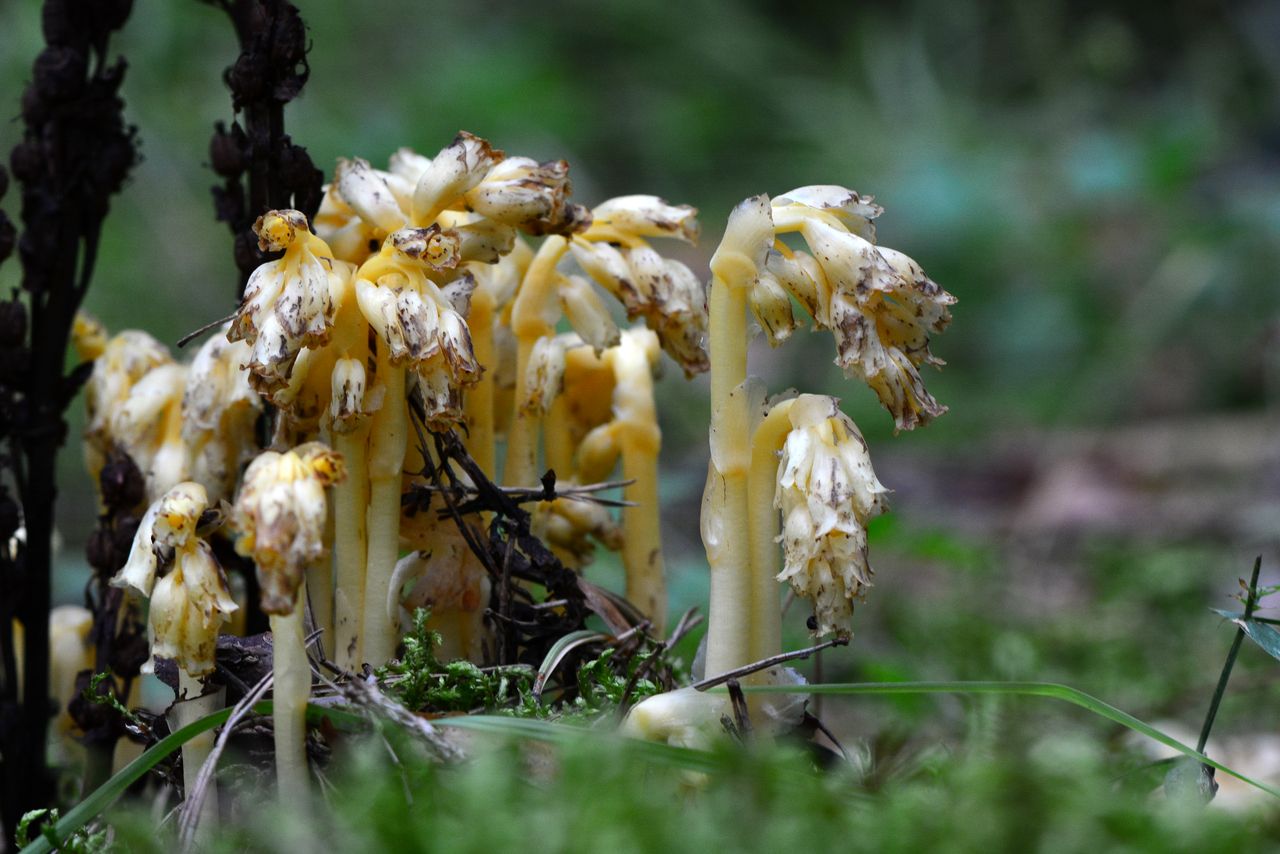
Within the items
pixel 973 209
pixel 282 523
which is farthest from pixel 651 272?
pixel 973 209

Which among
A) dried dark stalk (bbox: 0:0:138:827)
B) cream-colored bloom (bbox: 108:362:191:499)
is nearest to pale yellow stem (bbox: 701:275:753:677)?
cream-colored bloom (bbox: 108:362:191:499)

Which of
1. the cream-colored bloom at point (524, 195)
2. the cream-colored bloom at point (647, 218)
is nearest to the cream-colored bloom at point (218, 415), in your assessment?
the cream-colored bloom at point (524, 195)

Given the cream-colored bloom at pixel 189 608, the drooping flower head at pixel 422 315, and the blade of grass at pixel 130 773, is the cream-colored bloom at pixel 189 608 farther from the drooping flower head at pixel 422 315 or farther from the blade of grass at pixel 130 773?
the drooping flower head at pixel 422 315

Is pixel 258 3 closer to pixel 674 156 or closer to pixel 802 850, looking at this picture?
pixel 802 850

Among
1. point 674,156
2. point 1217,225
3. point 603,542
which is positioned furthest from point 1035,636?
point 674,156

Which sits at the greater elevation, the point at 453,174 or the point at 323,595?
the point at 453,174

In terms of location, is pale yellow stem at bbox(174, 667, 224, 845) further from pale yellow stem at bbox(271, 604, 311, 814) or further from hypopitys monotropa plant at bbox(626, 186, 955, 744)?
hypopitys monotropa plant at bbox(626, 186, 955, 744)

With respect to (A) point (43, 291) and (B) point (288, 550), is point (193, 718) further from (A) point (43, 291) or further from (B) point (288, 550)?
(A) point (43, 291)
